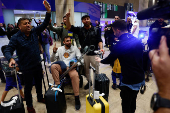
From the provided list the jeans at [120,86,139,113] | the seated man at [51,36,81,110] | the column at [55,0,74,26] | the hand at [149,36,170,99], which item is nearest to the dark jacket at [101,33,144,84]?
the jeans at [120,86,139,113]

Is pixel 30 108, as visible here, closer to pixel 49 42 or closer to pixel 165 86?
pixel 165 86

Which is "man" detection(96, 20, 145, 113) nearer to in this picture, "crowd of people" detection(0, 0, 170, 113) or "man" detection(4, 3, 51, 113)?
"crowd of people" detection(0, 0, 170, 113)

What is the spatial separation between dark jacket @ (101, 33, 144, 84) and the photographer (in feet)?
3.64

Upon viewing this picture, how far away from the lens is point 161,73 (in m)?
0.50

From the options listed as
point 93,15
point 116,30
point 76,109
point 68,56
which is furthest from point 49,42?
point 93,15

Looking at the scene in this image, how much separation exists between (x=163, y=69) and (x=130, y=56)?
1174 mm

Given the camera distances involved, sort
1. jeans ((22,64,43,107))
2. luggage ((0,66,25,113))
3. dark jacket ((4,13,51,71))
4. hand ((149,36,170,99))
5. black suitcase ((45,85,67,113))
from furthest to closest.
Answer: jeans ((22,64,43,107))
dark jacket ((4,13,51,71))
black suitcase ((45,85,67,113))
luggage ((0,66,25,113))
hand ((149,36,170,99))

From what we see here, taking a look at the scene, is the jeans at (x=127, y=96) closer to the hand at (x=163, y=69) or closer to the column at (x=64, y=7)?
the hand at (x=163, y=69)

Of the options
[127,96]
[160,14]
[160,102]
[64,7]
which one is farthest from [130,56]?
[64,7]

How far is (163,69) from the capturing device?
1.60 feet

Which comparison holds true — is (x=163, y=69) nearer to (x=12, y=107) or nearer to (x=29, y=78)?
(x=12, y=107)

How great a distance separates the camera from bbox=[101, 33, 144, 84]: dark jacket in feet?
5.30

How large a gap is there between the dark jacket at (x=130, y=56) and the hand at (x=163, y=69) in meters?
1.11

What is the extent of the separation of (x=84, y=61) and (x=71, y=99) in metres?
1.01
